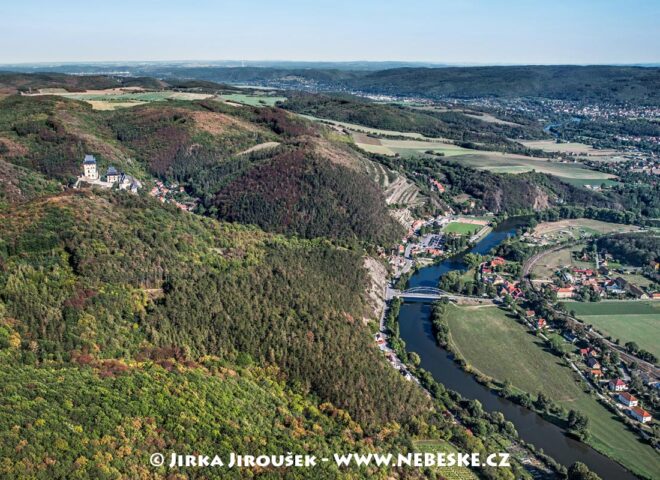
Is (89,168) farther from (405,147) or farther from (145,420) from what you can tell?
(405,147)

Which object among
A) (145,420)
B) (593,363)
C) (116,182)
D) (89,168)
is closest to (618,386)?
(593,363)

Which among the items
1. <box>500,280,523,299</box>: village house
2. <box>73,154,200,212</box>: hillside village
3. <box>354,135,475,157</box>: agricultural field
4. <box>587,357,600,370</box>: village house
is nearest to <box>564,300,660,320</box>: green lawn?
<box>500,280,523,299</box>: village house

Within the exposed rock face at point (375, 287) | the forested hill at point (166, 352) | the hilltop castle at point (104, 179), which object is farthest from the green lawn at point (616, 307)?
the hilltop castle at point (104, 179)

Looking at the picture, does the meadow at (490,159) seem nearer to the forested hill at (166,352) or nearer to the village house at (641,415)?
the forested hill at (166,352)

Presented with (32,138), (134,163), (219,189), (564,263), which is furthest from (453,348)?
(32,138)

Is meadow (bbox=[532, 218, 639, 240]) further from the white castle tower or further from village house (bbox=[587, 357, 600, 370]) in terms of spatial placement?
the white castle tower

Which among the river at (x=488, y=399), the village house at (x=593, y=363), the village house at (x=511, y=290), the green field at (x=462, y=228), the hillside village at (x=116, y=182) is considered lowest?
the river at (x=488, y=399)
